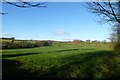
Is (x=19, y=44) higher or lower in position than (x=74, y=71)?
lower

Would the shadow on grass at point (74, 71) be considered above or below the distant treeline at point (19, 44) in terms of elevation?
above

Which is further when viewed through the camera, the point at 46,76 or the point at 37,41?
the point at 37,41

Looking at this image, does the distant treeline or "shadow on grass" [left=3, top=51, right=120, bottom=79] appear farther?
the distant treeline

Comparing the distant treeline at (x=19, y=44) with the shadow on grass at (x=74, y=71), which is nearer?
the shadow on grass at (x=74, y=71)

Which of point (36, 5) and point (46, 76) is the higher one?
point (36, 5)

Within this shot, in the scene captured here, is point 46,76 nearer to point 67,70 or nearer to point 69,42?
point 67,70

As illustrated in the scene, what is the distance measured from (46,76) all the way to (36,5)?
9.98m

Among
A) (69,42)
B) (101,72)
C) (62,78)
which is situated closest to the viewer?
(62,78)

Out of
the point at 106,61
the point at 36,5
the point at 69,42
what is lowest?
the point at 69,42

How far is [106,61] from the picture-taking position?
22.9m

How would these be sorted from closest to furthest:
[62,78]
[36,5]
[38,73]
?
[36,5], [62,78], [38,73]

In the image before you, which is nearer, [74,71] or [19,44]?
[74,71]

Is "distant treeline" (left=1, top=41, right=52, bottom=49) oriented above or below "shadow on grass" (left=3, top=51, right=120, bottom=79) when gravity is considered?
below

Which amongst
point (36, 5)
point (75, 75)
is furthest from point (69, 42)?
point (36, 5)
